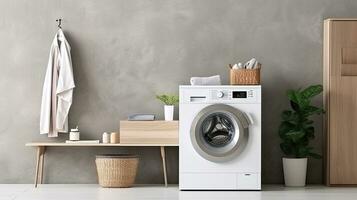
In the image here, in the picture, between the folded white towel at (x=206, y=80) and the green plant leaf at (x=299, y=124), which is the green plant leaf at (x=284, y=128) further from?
the folded white towel at (x=206, y=80)

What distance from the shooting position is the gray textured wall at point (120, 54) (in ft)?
25.6

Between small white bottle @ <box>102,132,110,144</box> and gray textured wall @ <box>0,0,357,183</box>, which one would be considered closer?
small white bottle @ <box>102,132,110,144</box>

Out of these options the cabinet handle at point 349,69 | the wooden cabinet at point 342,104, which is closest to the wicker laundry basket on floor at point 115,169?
the wooden cabinet at point 342,104

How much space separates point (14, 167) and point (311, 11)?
328 centimetres

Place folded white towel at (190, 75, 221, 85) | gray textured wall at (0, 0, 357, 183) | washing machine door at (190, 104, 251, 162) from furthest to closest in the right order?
gray textured wall at (0, 0, 357, 183), folded white towel at (190, 75, 221, 85), washing machine door at (190, 104, 251, 162)

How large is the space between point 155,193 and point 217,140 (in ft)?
2.46

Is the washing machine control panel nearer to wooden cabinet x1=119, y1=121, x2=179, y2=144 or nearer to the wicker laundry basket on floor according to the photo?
wooden cabinet x1=119, y1=121, x2=179, y2=144

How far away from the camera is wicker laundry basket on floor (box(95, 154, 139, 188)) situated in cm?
733

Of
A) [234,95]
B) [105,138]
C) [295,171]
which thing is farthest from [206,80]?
[295,171]

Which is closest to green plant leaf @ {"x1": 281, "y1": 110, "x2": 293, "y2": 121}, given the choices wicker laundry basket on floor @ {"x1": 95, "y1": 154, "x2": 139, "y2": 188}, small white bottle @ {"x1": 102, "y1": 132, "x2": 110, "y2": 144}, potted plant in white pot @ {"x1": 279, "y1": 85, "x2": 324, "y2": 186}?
potted plant in white pot @ {"x1": 279, "y1": 85, "x2": 324, "y2": 186}

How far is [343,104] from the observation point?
761 centimetres

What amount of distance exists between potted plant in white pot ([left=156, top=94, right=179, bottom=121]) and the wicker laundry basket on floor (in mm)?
524

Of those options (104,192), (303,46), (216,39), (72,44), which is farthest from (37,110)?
(303,46)

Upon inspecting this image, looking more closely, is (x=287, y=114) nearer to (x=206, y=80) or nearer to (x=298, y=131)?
(x=298, y=131)
